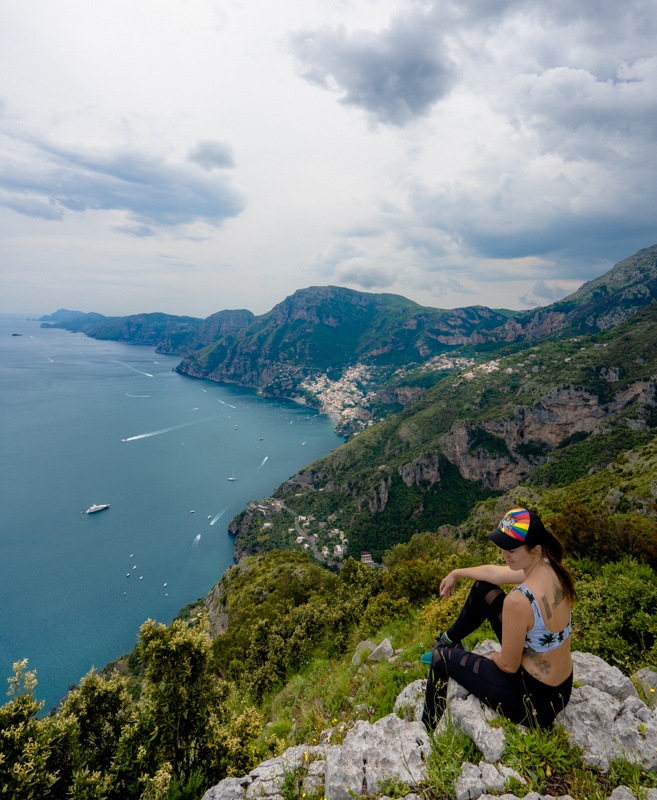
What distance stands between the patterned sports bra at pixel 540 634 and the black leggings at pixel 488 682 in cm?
44

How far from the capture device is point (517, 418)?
113188 millimetres

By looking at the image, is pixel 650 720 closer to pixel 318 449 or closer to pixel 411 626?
pixel 411 626

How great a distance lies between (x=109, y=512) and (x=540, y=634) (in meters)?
113

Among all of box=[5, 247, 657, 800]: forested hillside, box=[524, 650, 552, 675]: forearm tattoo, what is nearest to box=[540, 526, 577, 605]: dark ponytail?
box=[524, 650, 552, 675]: forearm tattoo

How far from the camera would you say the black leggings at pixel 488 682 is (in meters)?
4.14

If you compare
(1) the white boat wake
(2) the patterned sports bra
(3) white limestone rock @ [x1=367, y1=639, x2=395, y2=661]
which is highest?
(2) the patterned sports bra

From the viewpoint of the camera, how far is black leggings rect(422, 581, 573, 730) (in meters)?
4.14

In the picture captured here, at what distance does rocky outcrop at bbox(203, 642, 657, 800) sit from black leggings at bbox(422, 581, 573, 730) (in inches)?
7.9

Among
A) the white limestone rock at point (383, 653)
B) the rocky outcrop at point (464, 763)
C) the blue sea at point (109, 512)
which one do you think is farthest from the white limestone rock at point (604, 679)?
the blue sea at point (109, 512)

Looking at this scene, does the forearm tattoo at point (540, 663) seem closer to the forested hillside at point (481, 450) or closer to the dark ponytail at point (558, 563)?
the dark ponytail at point (558, 563)

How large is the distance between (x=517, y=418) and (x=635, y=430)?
118 ft

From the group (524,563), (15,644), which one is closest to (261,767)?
(524,563)

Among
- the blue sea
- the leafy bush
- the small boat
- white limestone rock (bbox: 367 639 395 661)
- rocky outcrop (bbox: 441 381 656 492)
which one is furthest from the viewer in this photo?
rocky outcrop (bbox: 441 381 656 492)

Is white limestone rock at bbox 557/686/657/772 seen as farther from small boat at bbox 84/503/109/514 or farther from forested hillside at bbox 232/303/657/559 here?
small boat at bbox 84/503/109/514
